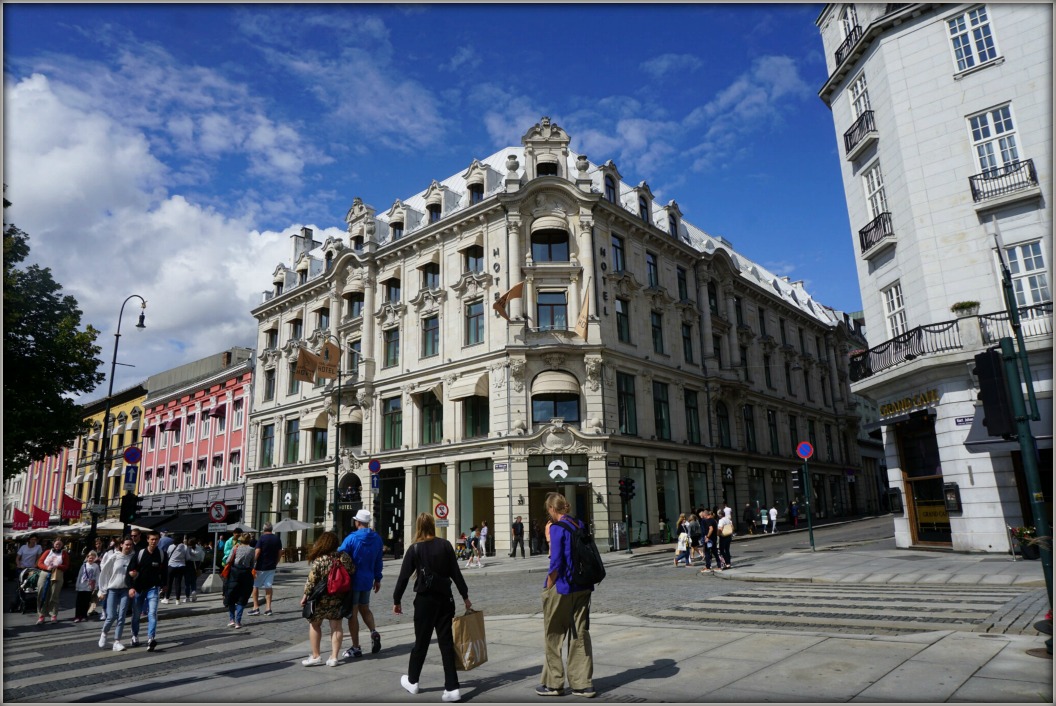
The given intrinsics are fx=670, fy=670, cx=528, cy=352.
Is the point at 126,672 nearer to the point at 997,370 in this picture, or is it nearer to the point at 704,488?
the point at 997,370

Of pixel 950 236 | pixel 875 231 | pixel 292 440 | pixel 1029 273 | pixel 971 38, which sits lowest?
pixel 292 440

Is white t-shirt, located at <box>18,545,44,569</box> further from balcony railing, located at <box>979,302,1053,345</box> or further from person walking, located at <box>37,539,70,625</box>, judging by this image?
balcony railing, located at <box>979,302,1053,345</box>

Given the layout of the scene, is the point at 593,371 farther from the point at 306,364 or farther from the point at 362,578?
the point at 362,578

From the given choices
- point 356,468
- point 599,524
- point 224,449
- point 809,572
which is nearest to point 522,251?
point 599,524

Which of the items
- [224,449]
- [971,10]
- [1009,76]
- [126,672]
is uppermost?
[971,10]

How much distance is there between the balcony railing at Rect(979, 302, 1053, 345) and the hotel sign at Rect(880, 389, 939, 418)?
81.6 inches

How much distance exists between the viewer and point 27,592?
57.2ft

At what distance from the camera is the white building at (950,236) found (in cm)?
1783

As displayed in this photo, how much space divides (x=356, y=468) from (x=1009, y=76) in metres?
32.5

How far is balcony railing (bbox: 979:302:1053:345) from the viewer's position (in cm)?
1723

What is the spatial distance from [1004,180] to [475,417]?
22.2 metres

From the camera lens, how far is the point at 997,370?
7.81 meters

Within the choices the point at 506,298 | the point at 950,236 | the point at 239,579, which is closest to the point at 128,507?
the point at 239,579

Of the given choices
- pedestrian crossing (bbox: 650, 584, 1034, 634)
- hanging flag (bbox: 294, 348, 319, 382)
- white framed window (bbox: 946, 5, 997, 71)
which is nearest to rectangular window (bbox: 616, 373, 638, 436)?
hanging flag (bbox: 294, 348, 319, 382)
